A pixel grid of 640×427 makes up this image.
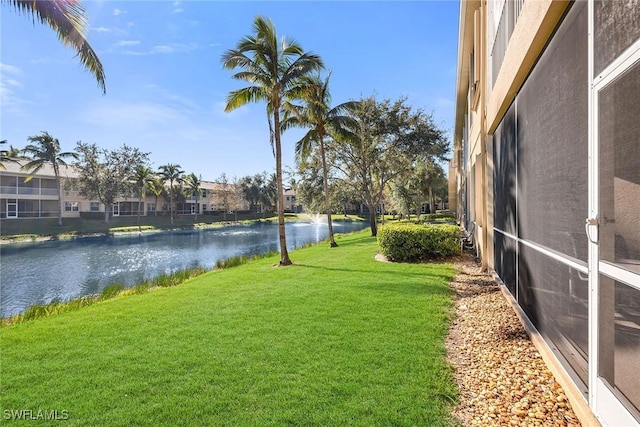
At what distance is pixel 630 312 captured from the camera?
75.3 inches

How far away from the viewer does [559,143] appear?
3055mm

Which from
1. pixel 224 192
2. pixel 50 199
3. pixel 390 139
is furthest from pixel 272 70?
pixel 224 192

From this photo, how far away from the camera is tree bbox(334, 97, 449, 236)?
20781 millimetres

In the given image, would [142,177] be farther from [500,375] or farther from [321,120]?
[500,375]

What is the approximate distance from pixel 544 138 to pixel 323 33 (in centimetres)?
1259

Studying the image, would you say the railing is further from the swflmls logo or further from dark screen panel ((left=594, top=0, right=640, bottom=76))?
the swflmls logo

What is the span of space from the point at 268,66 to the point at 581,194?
10.5 metres

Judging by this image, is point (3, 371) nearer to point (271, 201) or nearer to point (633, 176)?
point (633, 176)

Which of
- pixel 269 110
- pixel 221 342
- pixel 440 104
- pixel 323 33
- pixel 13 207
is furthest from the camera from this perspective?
pixel 13 207

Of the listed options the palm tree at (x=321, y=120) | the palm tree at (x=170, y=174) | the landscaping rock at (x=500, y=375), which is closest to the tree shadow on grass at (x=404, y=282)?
the landscaping rock at (x=500, y=375)

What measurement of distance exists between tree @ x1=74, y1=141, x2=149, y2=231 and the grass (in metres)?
37.8

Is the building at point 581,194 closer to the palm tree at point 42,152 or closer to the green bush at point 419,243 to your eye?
the green bush at point 419,243

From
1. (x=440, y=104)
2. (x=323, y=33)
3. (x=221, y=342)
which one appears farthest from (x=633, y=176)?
(x=440, y=104)

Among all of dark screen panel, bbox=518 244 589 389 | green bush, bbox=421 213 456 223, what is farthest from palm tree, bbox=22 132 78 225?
dark screen panel, bbox=518 244 589 389
